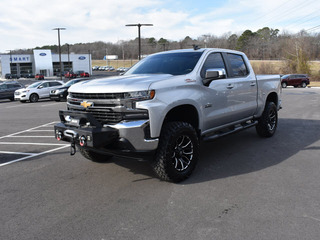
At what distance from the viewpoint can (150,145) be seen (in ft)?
13.3

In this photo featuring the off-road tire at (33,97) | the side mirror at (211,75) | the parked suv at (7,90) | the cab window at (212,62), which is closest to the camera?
the side mirror at (211,75)

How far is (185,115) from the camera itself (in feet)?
16.2

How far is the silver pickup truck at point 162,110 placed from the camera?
4012 mm

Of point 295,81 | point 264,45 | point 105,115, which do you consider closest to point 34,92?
point 105,115

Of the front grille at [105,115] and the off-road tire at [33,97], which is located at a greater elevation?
the front grille at [105,115]

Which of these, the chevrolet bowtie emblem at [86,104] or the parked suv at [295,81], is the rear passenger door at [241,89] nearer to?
the chevrolet bowtie emblem at [86,104]

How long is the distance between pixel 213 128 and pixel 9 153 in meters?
4.54

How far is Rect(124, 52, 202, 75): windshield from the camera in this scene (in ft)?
16.9

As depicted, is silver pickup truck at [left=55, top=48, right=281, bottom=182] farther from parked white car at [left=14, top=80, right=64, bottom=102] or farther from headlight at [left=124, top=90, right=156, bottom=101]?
parked white car at [left=14, top=80, right=64, bottom=102]

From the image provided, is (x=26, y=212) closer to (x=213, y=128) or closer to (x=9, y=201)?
(x=9, y=201)

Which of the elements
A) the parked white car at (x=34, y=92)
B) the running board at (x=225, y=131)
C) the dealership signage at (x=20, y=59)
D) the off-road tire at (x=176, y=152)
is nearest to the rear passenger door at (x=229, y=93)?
the running board at (x=225, y=131)

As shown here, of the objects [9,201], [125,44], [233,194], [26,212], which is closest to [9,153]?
[9,201]

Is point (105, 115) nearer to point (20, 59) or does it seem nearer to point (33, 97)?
point (33, 97)

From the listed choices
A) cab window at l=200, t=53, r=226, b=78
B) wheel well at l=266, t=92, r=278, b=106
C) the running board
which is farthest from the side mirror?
wheel well at l=266, t=92, r=278, b=106
